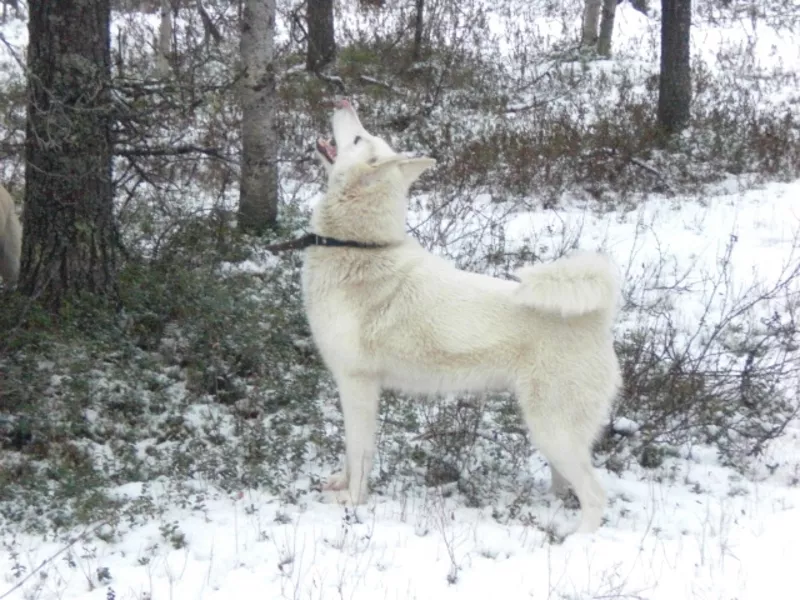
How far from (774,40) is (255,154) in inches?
581

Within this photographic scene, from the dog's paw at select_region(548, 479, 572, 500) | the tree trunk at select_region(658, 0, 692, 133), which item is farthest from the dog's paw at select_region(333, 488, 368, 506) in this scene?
the tree trunk at select_region(658, 0, 692, 133)

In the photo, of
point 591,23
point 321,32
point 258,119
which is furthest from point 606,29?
point 258,119

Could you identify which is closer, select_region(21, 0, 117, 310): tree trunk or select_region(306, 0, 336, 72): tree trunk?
→ select_region(21, 0, 117, 310): tree trunk

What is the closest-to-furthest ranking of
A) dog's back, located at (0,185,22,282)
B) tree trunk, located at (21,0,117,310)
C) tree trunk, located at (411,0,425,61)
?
tree trunk, located at (21,0,117,310)
dog's back, located at (0,185,22,282)
tree trunk, located at (411,0,425,61)

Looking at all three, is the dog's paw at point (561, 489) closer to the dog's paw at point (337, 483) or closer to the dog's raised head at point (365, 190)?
the dog's paw at point (337, 483)

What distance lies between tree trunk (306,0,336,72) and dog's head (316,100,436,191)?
10.4 meters

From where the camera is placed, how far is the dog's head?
186 inches

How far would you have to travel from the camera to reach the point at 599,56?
16812mm

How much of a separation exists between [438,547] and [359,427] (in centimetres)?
85

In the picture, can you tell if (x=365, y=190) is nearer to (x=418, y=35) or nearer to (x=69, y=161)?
(x=69, y=161)

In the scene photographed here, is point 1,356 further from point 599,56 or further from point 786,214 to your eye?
point 599,56

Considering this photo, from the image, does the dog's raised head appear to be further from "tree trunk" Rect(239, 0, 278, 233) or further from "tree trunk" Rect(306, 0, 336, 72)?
"tree trunk" Rect(306, 0, 336, 72)

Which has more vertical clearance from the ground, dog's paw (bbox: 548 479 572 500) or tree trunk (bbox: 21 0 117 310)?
tree trunk (bbox: 21 0 117 310)

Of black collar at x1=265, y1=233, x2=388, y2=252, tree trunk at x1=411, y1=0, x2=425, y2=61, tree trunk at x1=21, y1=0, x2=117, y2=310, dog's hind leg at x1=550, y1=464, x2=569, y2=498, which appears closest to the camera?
black collar at x1=265, y1=233, x2=388, y2=252
